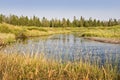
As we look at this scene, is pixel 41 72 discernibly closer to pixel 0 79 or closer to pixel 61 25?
pixel 0 79

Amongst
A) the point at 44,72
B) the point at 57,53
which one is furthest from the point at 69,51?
the point at 44,72

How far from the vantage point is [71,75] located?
31.4 ft

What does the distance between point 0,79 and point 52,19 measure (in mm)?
119163

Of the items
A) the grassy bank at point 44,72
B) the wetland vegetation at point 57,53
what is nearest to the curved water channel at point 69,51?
the wetland vegetation at point 57,53

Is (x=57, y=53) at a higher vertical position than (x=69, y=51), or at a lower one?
higher

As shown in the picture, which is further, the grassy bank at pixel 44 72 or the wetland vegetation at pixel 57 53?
the wetland vegetation at pixel 57 53

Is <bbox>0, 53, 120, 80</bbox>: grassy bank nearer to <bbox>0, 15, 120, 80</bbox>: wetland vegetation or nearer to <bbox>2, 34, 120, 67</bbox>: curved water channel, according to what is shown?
<bbox>0, 15, 120, 80</bbox>: wetland vegetation

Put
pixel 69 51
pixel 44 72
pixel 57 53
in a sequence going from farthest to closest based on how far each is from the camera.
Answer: pixel 69 51
pixel 57 53
pixel 44 72

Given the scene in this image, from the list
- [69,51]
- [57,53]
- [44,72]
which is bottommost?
[69,51]

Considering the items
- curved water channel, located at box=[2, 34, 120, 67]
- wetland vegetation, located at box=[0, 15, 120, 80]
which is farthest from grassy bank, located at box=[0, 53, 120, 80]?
curved water channel, located at box=[2, 34, 120, 67]

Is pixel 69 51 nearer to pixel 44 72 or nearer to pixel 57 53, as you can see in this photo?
pixel 57 53

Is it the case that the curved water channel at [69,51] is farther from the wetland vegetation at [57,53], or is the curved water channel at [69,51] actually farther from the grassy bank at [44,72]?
the grassy bank at [44,72]

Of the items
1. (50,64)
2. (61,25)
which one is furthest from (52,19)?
(50,64)

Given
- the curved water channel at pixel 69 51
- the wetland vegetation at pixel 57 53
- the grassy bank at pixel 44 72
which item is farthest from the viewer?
the curved water channel at pixel 69 51
